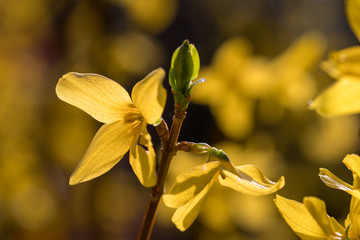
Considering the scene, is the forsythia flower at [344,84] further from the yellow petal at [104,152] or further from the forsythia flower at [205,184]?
the yellow petal at [104,152]

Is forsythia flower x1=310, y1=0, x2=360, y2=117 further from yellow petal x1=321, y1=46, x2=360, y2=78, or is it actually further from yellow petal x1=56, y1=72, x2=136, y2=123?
yellow petal x1=56, y1=72, x2=136, y2=123

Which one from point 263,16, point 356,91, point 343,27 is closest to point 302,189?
point 263,16

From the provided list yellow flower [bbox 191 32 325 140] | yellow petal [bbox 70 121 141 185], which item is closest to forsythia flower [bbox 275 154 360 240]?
yellow petal [bbox 70 121 141 185]

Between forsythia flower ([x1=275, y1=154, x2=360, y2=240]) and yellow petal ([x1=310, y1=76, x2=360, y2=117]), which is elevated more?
yellow petal ([x1=310, y1=76, x2=360, y2=117])

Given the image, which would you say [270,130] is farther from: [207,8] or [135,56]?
[207,8]

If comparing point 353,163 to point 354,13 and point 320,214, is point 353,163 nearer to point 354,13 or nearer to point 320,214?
point 320,214

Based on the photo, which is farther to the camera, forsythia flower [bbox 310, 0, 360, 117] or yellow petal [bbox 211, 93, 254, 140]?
yellow petal [bbox 211, 93, 254, 140]

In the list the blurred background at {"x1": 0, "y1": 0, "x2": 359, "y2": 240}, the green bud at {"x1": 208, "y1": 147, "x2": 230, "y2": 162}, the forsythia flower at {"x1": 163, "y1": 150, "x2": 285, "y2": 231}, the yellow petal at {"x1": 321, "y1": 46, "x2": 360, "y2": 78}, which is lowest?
the blurred background at {"x1": 0, "y1": 0, "x2": 359, "y2": 240}
